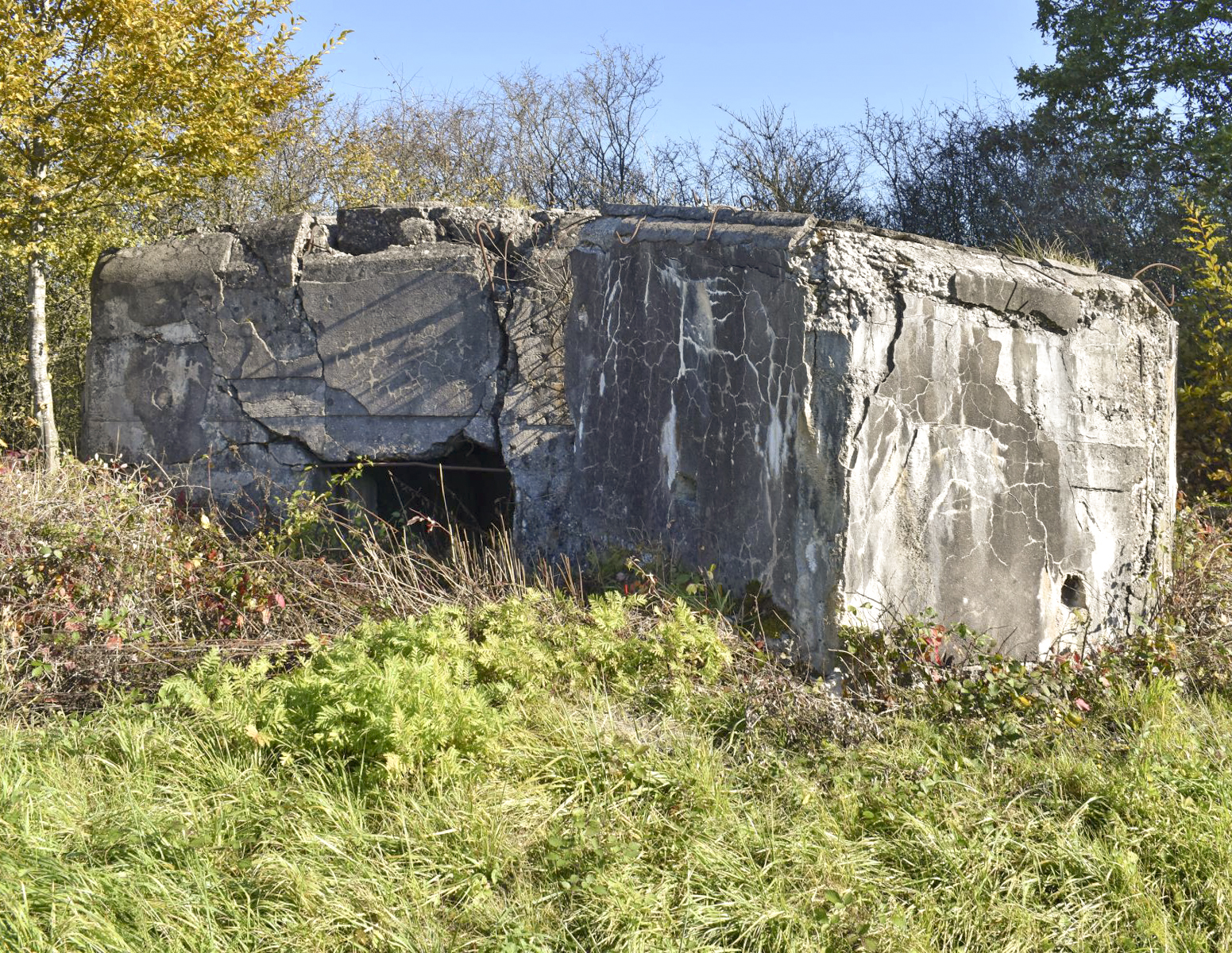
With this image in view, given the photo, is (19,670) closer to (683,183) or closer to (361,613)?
(361,613)

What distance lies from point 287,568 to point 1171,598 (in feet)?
13.3

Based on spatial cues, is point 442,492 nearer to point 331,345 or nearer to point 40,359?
point 331,345

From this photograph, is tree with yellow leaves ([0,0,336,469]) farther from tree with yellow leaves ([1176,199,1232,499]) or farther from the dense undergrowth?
tree with yellow leaves ([1176,199,1232,499])

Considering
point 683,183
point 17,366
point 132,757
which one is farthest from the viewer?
point 683,183

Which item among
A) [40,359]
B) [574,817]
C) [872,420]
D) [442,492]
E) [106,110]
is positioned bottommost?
[574,817]

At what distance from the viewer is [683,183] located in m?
12.5

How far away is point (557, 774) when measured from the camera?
3189 millimetres

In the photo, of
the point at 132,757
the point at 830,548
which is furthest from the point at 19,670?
the point at 830,548

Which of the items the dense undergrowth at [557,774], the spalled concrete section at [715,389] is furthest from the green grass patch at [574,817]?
the spalled concrete section at [715,389]

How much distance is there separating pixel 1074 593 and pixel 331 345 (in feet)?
12.8

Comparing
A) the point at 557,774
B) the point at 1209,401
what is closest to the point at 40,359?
the point at 557,774

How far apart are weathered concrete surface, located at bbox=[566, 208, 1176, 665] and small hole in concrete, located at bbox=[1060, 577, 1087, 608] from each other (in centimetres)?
2

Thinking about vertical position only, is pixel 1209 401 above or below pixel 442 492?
above

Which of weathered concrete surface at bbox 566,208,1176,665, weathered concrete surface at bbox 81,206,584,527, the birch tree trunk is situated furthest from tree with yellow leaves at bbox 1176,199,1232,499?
the birch tree trunk
